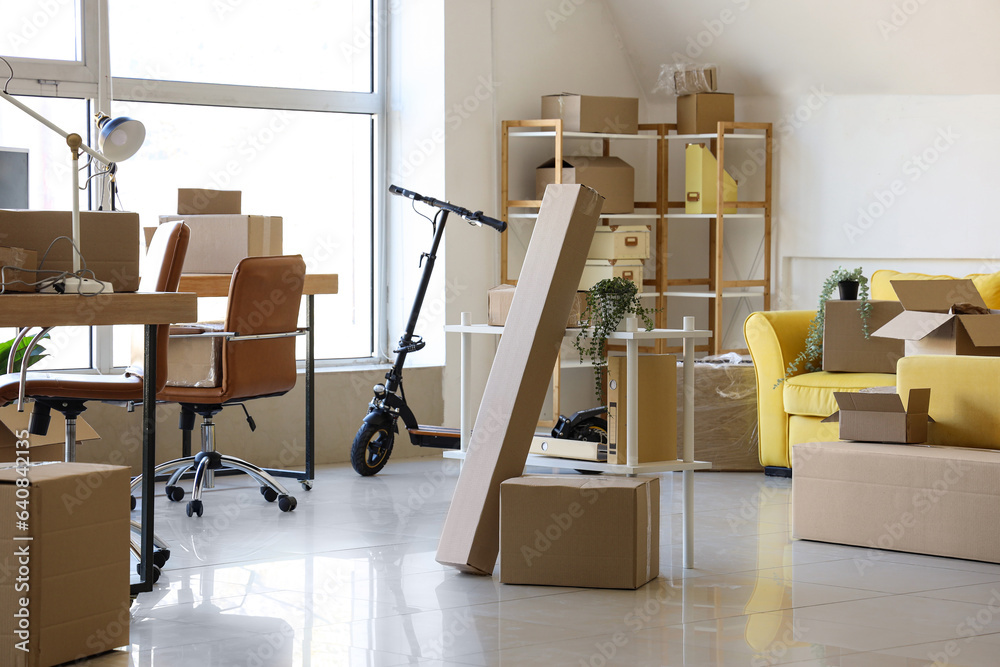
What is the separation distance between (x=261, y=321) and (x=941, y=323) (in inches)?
96.1

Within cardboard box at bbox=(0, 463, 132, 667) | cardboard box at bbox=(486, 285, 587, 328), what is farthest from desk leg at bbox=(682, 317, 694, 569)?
cardboard box at bbox=(0, 463, 132, 667)

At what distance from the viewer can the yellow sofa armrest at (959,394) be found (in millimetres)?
4020

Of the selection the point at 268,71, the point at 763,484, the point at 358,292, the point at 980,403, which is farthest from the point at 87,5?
the point at 980,403

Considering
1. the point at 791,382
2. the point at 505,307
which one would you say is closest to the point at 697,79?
the point at 791,382

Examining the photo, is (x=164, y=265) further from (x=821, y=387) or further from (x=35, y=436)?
(x=821, y=387)

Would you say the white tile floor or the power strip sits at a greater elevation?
the power strip

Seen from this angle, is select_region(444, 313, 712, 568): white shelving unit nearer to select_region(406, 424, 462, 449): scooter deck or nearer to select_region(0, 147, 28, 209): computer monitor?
select_region(406, 424, 462, 449): scooter deck

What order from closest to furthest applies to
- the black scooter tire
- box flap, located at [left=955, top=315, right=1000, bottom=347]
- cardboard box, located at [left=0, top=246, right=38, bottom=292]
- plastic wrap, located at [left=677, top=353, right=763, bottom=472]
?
cardboard box, located at [left=0, top=246, right=38, bottom=292] → box flap, located at [left=955, top=315, right=1000, bottom=347] → the black scooter tire → plastic wrap, located at [left=677, top=353, right=763, bottom=472]

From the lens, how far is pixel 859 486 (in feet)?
13.2

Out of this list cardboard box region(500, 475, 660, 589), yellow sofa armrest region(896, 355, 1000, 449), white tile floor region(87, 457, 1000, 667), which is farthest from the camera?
yellow sofa armrest region(896, 355, 1000, 449)

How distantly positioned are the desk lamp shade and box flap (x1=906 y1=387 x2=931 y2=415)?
2.57m

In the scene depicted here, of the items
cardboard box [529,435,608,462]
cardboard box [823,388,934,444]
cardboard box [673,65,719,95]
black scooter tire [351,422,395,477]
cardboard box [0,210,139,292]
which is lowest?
black scooter tire [351,422,395,477]

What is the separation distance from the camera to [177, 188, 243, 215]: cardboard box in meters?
5.02

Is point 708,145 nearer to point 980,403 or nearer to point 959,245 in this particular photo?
point 959,245
